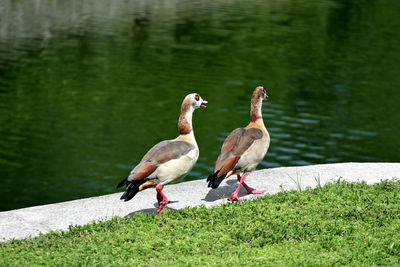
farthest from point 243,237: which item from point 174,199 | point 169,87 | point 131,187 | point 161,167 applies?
point 169,87

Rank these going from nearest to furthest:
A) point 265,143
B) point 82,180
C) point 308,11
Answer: point 265,143, point 82,180, point 308,11

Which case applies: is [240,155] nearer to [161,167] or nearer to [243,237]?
[161,167]

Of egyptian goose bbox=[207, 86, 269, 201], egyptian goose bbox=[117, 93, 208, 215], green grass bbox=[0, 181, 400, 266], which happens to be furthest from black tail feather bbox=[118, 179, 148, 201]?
egyptian goose bbox=[207, 86, 269, 201]

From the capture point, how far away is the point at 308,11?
1762 inches

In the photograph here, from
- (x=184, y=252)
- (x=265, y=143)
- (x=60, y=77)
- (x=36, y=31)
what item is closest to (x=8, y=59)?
(x=60, y=77)

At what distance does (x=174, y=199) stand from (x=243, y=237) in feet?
7.65

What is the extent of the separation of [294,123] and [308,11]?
26.8 meters

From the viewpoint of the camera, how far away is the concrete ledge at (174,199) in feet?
29.0

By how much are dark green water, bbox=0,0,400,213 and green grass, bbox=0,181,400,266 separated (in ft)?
20.8

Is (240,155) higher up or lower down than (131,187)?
higher up

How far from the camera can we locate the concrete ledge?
29.0ft

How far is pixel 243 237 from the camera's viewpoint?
25.1 feet

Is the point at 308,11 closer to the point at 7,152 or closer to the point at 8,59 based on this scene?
the point at 8,59

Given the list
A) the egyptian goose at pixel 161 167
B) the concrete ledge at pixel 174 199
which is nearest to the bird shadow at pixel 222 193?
the concrete ledge at pixel 174 199
